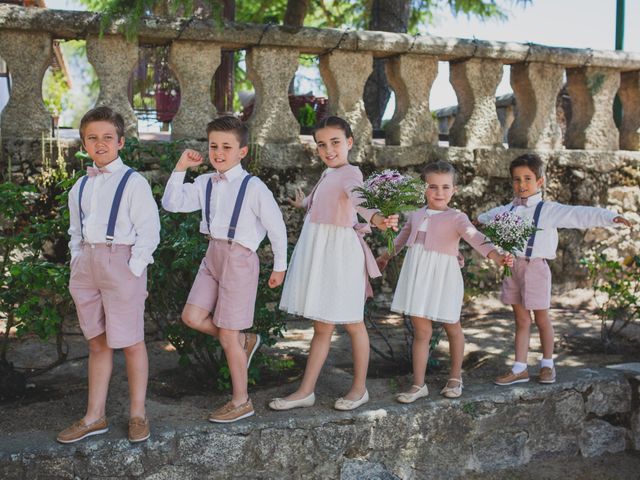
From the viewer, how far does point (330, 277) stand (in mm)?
3844

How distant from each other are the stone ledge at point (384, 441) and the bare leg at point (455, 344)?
15cm

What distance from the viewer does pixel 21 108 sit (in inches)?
191

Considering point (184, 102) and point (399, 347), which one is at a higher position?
point (184, 102)

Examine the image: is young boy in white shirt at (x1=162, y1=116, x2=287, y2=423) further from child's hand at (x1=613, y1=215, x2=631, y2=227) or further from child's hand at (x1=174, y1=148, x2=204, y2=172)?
child's hand at (x1=613, y1=215, x2=631, y2=227)

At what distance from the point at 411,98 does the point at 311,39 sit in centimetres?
96

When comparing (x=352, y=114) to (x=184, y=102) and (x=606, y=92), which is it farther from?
(x=606, y=92)

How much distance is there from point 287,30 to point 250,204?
2.08 meters

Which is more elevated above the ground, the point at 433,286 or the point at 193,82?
the point at 193,82

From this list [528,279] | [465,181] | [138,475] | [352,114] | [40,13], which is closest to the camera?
[138,475]

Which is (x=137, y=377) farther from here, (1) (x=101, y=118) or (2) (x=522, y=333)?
(2) (x=522, y=333)

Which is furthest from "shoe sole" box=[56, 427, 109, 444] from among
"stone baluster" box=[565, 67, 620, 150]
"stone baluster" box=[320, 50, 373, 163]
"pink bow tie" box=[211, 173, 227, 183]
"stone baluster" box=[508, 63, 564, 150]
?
"stone baluster" box=[565, 67, 620, 150]

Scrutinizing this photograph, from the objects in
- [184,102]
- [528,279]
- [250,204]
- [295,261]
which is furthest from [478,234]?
[184,102]

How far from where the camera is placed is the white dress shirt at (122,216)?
3381 millimetres

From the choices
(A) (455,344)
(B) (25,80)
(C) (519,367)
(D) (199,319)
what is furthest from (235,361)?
(B) (25,80)
